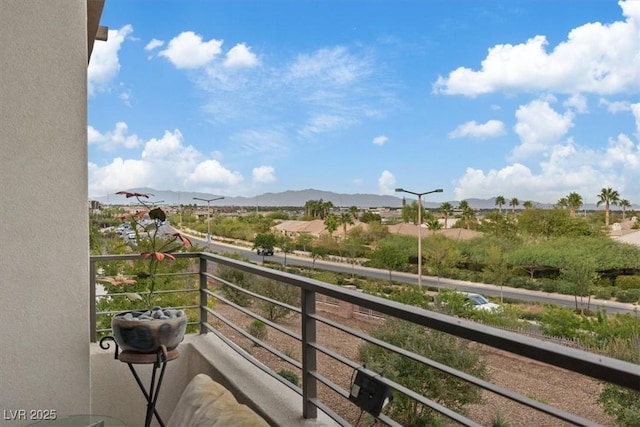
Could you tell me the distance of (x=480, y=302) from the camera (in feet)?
58.7

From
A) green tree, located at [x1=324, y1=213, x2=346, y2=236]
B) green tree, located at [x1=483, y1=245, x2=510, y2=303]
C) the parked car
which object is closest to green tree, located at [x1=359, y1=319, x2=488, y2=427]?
the parked car

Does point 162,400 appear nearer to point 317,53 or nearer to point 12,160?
point 12,160

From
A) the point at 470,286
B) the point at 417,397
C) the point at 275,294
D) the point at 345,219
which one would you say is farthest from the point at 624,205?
the point at 417,397

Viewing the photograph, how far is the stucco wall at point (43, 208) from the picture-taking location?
183 cm

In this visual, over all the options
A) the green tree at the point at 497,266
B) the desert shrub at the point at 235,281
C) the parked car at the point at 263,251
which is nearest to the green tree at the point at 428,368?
the desert shrub at the point at 235,281

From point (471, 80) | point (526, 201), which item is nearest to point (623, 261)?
point (526, 201)

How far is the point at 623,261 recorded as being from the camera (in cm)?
1659

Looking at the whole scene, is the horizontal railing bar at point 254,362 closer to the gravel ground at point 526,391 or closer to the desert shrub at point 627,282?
the gravel ground at point 526,391

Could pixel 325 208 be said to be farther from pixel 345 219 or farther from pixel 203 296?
pixel 203 296

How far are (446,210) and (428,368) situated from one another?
10.4 m

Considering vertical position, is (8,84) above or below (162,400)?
above

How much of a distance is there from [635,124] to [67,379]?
26.9 metres

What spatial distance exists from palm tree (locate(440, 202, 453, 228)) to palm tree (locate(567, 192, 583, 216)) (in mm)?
3822

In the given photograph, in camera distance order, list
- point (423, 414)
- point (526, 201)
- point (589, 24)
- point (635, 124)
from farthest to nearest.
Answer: point (589, 24), point (635, 124), point (526, 201), point (423, 414)
